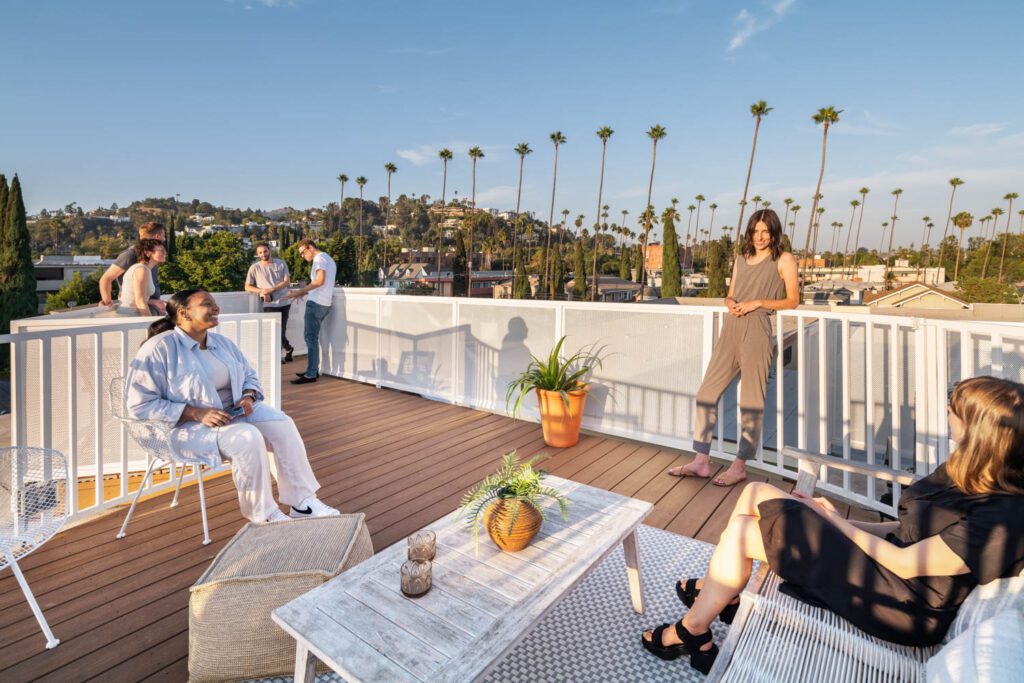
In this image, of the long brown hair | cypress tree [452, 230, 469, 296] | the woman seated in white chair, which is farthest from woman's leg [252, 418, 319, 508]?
cypress tree [452, 230, 469, 296]

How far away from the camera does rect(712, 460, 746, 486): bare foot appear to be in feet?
10.3

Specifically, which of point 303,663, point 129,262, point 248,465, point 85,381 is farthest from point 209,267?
point 303,663

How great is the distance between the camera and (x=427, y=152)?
60.8 m

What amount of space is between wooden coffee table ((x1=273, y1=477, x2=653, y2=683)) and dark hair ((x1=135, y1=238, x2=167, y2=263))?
313 centimetres

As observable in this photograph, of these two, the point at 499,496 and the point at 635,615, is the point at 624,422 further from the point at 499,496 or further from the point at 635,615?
the point at 499,496

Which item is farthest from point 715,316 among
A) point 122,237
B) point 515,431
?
point 122,237

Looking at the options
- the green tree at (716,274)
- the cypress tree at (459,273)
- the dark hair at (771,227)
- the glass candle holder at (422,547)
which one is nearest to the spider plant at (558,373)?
the dark hair at (771,227)

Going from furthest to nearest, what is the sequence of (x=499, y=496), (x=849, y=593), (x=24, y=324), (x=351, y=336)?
(x=351, y=336) → (x=24, y=324) → (x=499, y=496) → (x=849, y=593)

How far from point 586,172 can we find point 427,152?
63.7 ft

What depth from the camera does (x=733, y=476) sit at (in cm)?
316

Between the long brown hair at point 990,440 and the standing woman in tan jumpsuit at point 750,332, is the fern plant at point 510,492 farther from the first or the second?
the standing woman in tan jumpsuit at point 750,332

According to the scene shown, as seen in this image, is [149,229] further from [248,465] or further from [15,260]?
[15,260]

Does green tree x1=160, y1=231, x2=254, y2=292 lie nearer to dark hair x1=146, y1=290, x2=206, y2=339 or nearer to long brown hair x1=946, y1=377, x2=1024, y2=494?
dark hair x1=146, y1=290, x2=206, y2=339

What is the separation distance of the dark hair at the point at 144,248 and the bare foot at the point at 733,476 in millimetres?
3958
